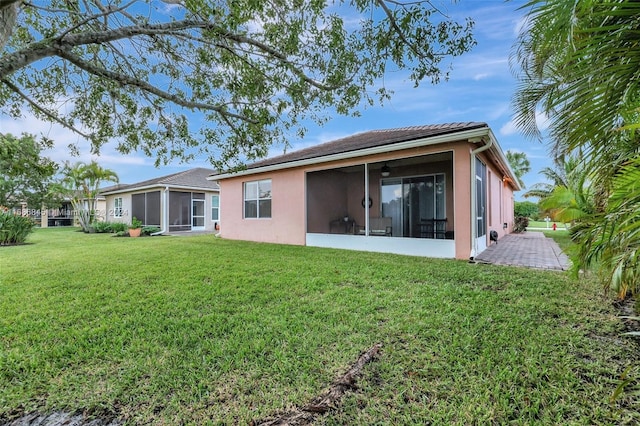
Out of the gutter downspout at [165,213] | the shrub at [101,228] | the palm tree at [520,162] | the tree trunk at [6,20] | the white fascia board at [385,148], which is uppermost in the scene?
the palm tree at [520,162]

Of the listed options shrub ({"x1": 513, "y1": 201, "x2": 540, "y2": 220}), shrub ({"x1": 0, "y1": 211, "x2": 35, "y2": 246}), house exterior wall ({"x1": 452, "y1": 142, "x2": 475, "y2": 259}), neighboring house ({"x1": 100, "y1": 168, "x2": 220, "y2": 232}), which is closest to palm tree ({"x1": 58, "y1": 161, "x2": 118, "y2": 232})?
neighboring house ({"x1": 100, "y1": 168, "x2": 220, "y2": 232})

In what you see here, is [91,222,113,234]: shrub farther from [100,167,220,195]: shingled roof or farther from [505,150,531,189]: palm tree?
Answer: [505,150,531,189]: palm tree

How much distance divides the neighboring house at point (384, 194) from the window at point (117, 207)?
14.7 meters

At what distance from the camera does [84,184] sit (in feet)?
69.1

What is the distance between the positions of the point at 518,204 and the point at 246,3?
108ft

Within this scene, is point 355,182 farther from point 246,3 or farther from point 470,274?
point 246,3

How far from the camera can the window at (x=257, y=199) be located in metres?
12.7

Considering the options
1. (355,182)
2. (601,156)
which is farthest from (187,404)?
(355,182)

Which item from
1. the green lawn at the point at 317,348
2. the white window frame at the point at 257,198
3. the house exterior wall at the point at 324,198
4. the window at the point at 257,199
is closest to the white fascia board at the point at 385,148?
the house exterior wall at the point at 324,198

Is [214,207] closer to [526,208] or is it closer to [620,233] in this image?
[620,233]

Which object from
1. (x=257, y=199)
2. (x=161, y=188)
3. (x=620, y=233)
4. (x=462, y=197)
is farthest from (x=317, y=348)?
(x=161, y=188)

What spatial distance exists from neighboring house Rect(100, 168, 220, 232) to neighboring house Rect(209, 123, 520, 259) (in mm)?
6975

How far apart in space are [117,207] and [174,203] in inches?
324

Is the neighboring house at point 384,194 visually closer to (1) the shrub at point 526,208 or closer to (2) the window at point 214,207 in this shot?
(2) the window at point 214,207
